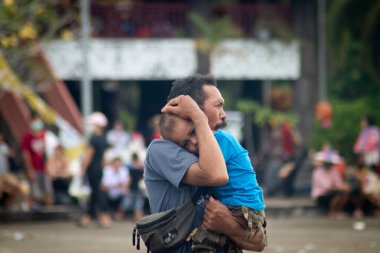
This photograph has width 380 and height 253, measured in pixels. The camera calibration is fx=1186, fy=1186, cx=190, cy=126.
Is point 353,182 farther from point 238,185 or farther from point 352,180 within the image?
point 238,185

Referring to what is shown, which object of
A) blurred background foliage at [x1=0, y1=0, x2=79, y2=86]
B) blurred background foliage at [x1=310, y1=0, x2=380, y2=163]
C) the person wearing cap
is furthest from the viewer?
blurred background foliage at [x1=310, y1=0, x2=380, y2=163]

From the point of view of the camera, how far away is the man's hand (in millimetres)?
5641

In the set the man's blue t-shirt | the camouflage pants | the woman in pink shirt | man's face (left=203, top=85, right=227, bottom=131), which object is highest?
man's face (left=203, top=85, right=227, bottom=131)

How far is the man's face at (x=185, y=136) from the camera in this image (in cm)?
571

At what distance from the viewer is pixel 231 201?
570 cm

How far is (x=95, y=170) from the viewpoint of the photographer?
62.2ft

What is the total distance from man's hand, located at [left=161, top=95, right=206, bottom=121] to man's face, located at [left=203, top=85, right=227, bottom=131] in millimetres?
127

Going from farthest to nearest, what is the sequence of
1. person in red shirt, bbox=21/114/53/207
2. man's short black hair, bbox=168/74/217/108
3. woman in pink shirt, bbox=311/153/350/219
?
person in red shirt, bbox=21/114/53/207, woman in pink shirt, bbox=311/153/350/219, man's short black hair, bbox=168/74/217/108

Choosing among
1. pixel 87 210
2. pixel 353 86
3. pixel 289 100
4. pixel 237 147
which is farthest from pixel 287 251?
pixel 289 100

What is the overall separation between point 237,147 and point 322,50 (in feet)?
79.4

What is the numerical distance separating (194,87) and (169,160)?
394 mm

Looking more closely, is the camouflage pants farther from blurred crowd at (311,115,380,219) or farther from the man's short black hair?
blurred crowd at (311,115,380,219)

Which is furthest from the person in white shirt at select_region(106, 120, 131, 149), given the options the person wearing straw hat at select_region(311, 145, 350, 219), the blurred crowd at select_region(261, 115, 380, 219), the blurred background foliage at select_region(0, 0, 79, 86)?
the person wearing straw hat at select_region(311, 145, 350, 219)

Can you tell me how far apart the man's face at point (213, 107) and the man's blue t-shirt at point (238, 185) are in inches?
5.9
